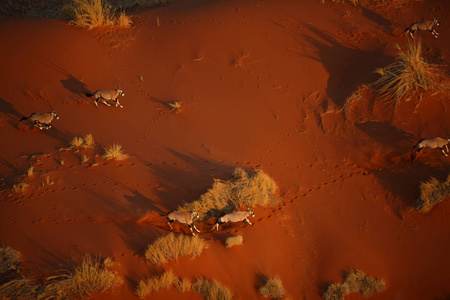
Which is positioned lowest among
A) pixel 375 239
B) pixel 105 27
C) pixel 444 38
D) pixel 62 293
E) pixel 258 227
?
pixel 62 293

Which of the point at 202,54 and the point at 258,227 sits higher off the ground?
the point at 202,54

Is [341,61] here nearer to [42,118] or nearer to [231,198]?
[231,198]

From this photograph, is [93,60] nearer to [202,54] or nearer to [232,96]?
[202,54]

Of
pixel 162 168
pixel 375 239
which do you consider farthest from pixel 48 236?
pixel 375 239

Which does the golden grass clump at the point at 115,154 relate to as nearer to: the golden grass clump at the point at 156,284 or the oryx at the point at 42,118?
the oryx at the point at 42,118

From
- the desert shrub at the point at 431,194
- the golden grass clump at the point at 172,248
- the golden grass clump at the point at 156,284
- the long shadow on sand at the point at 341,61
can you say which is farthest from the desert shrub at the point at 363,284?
the long shadow on sand at the point at 341,61

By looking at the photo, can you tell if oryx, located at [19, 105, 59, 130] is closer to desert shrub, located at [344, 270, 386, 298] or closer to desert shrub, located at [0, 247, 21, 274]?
desert shrub, located at [0, 247, 21, 274]

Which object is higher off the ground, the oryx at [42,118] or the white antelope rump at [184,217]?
the white antelope rump at [184,217]

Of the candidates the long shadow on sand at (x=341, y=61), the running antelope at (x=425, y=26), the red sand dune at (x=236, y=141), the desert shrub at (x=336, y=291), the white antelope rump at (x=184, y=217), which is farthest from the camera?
the running antelope at (x=425, y=26)
